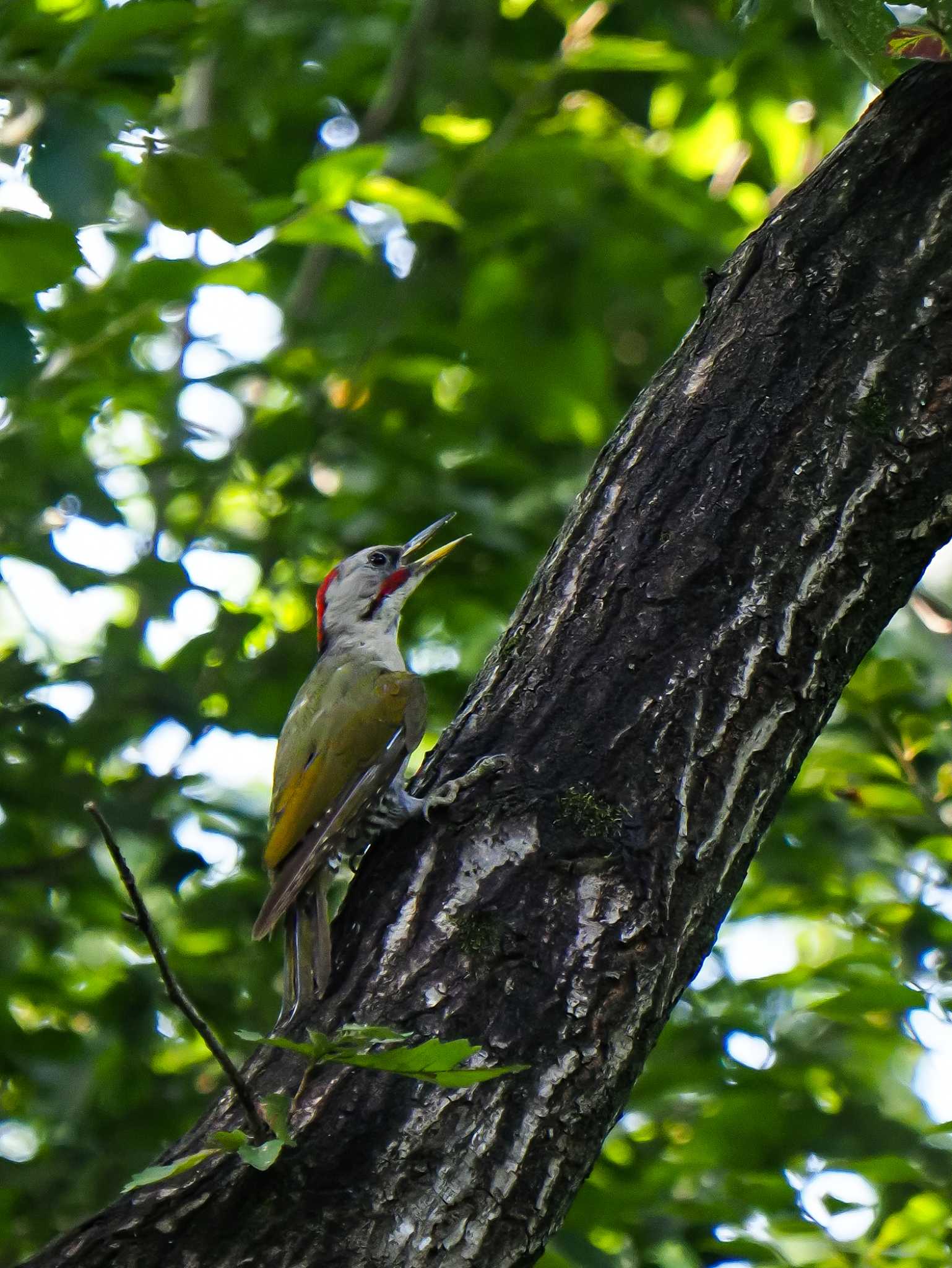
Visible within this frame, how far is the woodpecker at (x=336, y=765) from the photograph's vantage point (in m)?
3.12

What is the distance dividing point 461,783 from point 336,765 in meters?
1.38

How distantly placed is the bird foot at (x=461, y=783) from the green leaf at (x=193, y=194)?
1274mm

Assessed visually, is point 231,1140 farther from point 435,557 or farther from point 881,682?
point 435,557

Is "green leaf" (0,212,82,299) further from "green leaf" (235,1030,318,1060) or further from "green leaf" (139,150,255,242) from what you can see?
"green leaf" (235,1030,318,1060)

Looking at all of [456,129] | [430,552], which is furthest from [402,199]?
[430,552]

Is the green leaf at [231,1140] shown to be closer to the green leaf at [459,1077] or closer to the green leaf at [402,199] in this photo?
the green leaf at [459,1077]

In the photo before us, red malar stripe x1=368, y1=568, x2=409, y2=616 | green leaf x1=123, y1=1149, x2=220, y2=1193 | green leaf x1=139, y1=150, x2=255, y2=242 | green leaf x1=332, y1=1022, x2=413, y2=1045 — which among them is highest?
green leaf x1=139, y1=150, x2=255, y2=242

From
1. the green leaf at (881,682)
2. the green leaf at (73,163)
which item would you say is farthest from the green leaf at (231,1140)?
the green leaf at (881,682)

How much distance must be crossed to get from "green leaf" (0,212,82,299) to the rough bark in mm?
1180

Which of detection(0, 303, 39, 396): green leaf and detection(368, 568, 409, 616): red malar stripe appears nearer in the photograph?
detection(0, 303, 39, 396): green leaf

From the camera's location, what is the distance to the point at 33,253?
279 cm

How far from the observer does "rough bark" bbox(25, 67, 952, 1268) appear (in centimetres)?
212

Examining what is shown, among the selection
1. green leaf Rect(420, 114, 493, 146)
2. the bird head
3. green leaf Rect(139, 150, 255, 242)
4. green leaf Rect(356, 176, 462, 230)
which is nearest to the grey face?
the bird head

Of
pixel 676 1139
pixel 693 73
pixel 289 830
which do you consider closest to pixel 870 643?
pixel 289 830
